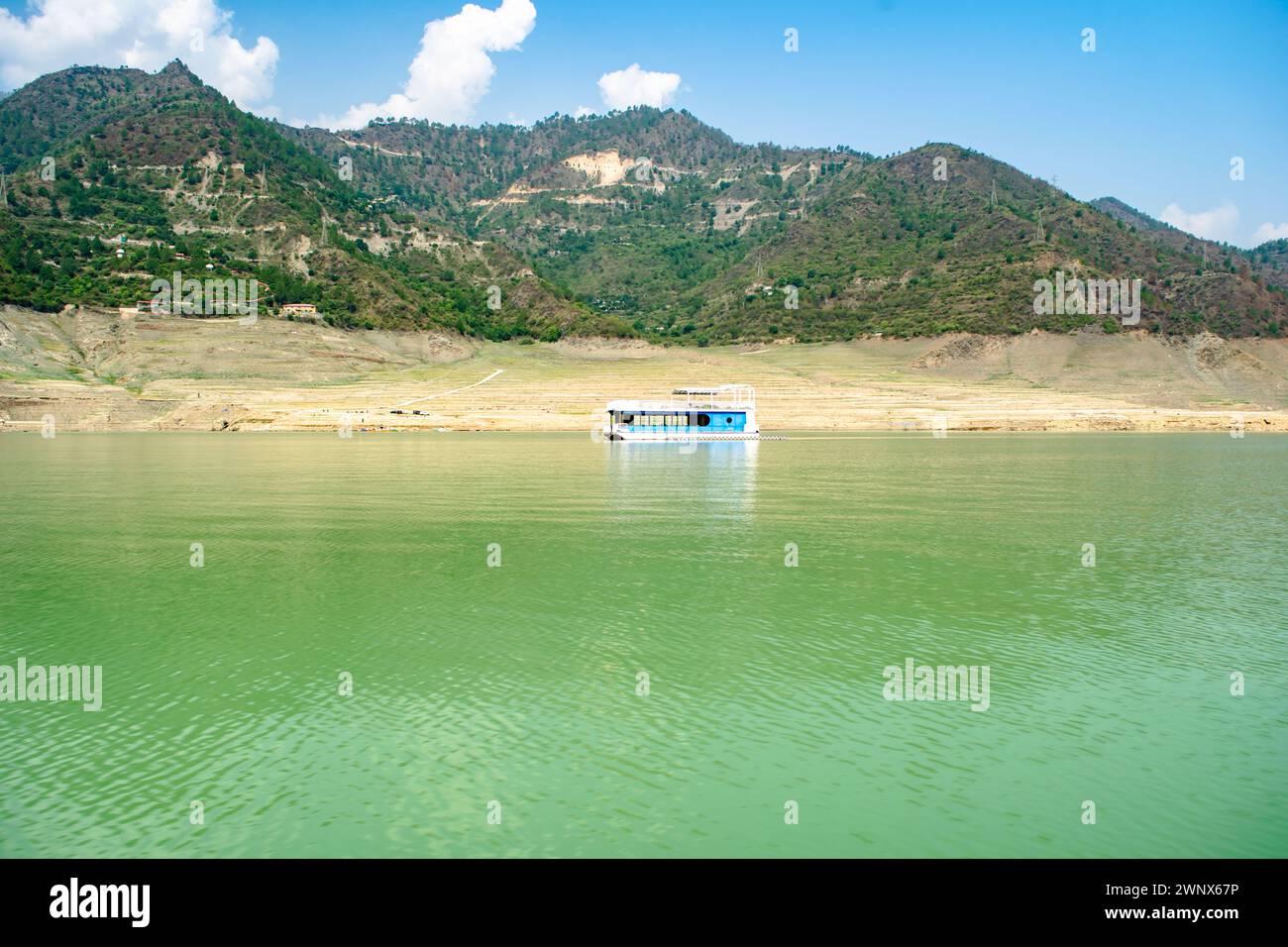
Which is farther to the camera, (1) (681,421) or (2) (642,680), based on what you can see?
(1) (681,421)

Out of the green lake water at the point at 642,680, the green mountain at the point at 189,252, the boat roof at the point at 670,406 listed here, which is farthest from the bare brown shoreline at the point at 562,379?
the green lake water at the point at 642,680

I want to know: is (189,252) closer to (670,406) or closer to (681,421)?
(670,406)

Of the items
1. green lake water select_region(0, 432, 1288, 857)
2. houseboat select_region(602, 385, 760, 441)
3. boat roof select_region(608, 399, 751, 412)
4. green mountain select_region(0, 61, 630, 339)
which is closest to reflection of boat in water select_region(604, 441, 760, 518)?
green lake water select_region(0, 432, 1288, 857)

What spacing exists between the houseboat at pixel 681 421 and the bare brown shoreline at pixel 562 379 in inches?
545

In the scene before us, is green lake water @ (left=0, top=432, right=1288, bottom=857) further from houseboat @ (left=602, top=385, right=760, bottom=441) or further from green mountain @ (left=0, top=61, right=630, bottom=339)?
green mountain @ (left=0, top=61, right=630, bottom=339)

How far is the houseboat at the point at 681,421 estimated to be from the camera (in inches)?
3905

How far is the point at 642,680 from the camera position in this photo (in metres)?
17.9

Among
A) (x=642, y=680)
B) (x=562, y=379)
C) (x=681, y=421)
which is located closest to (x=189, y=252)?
(x=562, y=379)

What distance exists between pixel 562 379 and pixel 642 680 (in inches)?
4957

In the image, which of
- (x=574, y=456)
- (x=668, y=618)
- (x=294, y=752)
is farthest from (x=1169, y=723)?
(x=574, y=456)

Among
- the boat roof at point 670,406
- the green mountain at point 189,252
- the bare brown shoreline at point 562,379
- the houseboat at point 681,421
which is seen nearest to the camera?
the houseboat at point 681,421

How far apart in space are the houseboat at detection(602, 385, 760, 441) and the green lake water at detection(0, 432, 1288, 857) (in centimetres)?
5773

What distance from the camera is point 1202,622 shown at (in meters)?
22.4

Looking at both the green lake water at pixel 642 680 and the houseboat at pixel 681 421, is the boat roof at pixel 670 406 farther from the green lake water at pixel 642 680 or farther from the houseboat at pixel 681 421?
the green lake water at pixel 642 680
